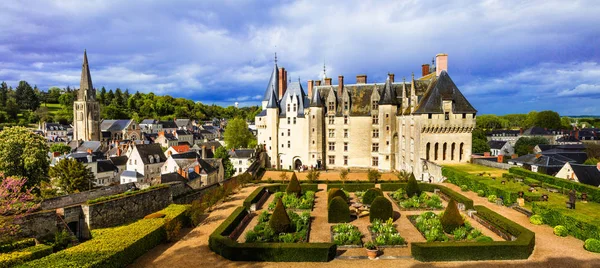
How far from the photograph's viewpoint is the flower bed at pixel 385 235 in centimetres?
1576

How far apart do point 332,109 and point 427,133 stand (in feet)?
42.0

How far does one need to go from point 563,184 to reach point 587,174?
425cm

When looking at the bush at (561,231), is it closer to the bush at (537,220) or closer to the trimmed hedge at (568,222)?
the trimmed hedge at (568,222)

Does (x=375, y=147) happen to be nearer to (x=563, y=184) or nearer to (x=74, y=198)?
(x=563, y=184)

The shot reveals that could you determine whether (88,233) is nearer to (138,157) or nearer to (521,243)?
(521,243)

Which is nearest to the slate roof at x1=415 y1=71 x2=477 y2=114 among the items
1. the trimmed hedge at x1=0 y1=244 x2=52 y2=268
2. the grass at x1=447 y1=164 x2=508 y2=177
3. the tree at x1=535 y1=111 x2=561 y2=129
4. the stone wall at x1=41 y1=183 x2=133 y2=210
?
the grass at x1=447 y1=164 x2=508 y2=177

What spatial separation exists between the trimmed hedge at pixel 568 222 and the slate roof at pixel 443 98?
1429cm

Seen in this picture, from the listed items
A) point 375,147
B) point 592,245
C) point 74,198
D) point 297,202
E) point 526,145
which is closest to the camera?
point 592,245

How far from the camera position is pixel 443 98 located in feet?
107

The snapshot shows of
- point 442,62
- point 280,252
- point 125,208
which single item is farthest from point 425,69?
point 125,208

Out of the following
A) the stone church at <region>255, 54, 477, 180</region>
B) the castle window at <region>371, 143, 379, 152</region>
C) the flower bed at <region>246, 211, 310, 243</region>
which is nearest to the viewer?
the flower bed at <region>246, 211, 310, 243</region>

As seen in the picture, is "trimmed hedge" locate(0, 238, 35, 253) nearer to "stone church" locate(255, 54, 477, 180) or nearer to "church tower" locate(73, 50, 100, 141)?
"stone church" locate(255, 54, 477, 180)

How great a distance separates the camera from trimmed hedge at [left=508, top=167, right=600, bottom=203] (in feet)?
70.0

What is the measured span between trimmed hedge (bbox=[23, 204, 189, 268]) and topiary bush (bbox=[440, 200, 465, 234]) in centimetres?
1415
